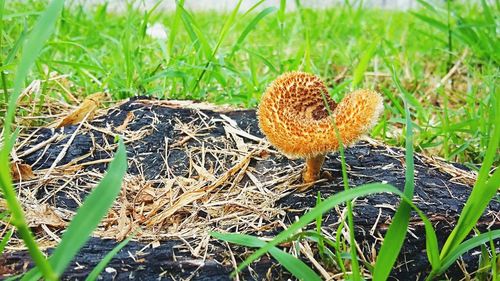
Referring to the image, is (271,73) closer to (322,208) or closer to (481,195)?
(481,195)

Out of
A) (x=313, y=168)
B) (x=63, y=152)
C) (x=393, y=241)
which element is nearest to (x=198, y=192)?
(x=313, y=168)

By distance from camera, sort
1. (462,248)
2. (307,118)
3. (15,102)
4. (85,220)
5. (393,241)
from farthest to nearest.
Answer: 1. (307,118)
2. (462,248)
3. (393,241)
4. (15,102)
5. (85,220)

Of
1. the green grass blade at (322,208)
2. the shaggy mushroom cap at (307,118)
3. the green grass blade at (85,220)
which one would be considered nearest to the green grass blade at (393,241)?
the green grass blade at (322,208)

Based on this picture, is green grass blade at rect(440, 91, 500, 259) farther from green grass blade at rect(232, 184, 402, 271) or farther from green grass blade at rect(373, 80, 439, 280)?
green grass blade at rect(232, 184, 402, 271)

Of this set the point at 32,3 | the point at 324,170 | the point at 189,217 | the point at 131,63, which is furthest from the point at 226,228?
the point at 32,3

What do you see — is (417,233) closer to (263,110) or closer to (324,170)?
(324,170)

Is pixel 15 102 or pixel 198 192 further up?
pixel 15 102

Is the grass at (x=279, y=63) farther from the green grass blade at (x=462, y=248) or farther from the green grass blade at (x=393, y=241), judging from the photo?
the green grass blade at (x=393, y=241)
